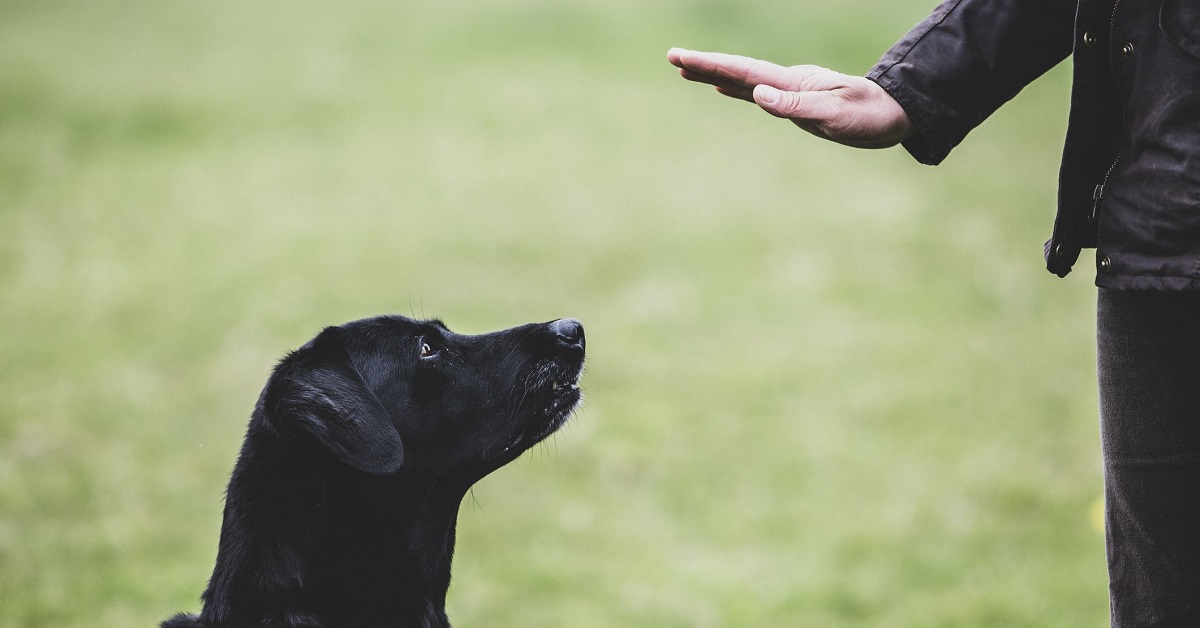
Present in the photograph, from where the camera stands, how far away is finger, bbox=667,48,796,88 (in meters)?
2.39

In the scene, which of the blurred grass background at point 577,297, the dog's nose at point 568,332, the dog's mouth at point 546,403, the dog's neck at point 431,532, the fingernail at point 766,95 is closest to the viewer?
the fingernail at point 766,95

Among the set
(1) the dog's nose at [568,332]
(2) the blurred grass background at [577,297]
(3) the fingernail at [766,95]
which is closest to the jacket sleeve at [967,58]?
(3) the fingernail at [766,95]

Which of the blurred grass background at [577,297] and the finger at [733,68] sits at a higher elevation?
the blurred grass background at [577,297]

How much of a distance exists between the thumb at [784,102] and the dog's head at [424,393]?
1.25 meters

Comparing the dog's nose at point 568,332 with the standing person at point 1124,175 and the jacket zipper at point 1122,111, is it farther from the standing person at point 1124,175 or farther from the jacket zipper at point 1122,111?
the jacket zipper at point 1122,111

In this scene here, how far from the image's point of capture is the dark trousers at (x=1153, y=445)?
6.65 ft

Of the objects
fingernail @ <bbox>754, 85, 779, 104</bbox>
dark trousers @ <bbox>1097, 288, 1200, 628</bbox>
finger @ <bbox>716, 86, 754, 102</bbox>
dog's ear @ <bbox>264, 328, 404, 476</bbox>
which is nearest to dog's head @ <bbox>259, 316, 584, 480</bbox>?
dog's ear @ <bbox>264, 328, 404, 476</bbox>

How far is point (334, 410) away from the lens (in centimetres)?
275

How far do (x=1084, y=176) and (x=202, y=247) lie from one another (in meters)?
8.83

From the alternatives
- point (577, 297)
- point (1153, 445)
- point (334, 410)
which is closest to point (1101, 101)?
point (1153, 445)

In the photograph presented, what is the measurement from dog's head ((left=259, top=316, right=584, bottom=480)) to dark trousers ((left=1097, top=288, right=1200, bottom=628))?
162 cm

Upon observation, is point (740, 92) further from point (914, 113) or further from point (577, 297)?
point (577, 297)

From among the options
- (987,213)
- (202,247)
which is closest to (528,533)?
(202,247)

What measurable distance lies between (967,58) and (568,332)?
4.92 feet
